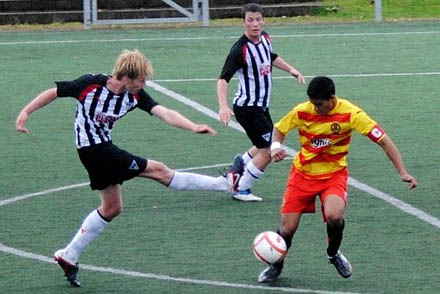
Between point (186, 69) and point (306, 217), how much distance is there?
1066cm

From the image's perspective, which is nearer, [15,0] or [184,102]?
[184,102]

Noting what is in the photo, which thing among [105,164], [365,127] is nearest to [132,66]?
[105,164]

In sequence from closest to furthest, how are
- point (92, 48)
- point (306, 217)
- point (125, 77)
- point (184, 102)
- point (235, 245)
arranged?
point (125, 77) < point (235, 245) < point (306, 217) < point (184, 102) < point (92, 48)

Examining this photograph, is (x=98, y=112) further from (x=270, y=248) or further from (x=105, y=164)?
(x=270, y=248)

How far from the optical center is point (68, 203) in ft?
39.8

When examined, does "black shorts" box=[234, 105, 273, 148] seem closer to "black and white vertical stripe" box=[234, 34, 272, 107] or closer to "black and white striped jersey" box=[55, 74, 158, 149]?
"black and white vertical stripe" box=[234, 34, 272, 107]

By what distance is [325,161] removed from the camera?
9.23 metres

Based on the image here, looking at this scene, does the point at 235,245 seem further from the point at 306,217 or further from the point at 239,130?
the point at 239,130

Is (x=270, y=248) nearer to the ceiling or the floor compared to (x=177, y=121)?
nearer to the floor

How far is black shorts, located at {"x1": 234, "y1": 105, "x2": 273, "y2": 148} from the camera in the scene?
12.1 meters

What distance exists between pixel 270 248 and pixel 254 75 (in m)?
3.41

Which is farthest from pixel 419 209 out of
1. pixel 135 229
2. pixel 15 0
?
pixel 15 0

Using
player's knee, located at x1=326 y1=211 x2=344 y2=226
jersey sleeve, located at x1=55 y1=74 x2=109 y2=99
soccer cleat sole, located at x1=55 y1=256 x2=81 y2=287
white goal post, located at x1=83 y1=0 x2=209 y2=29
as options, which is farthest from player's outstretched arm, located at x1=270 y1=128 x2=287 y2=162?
white goal post, located at x1=83 y1=0 x2=209 y2=29

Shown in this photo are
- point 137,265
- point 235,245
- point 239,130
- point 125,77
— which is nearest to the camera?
point 125,77
